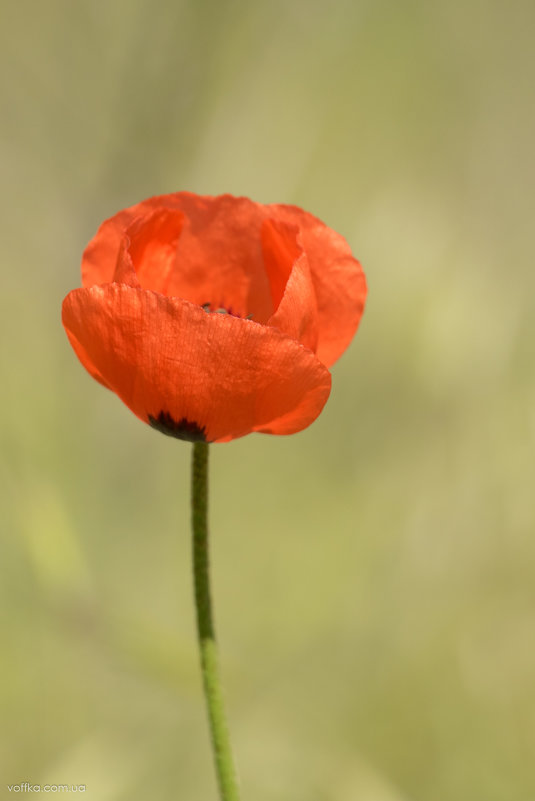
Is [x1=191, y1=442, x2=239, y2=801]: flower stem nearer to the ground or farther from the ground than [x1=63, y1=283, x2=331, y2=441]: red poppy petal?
nearer to the ground

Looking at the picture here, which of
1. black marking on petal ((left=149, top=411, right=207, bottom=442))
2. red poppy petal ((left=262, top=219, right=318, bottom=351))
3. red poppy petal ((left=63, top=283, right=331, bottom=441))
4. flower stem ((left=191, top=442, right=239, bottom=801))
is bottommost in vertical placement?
flower stem ((left=191, top=442, right=239, bottom=801))

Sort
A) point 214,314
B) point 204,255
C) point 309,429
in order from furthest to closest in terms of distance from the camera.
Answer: point 309,429 → point 204,255 → point 214,314

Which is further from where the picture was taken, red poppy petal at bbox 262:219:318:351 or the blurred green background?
the blurred green background

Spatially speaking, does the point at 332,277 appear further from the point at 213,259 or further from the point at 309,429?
the point at 309,429

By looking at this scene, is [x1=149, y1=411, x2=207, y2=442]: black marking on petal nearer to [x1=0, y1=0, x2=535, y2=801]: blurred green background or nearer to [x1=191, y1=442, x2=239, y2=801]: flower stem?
[x1=191, y1=442, x2=239, y2=801]: flower stem

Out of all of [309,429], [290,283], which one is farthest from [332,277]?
[309,429]

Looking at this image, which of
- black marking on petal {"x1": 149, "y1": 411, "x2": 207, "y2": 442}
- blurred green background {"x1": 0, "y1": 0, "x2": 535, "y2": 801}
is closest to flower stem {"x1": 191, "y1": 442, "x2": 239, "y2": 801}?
black marking on petal {"x1": 149, "y1": 411, "x2": 207, "y2": 442}

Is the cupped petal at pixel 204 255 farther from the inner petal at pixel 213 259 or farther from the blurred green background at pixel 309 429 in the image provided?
the blurred green background at pixel 309 429
